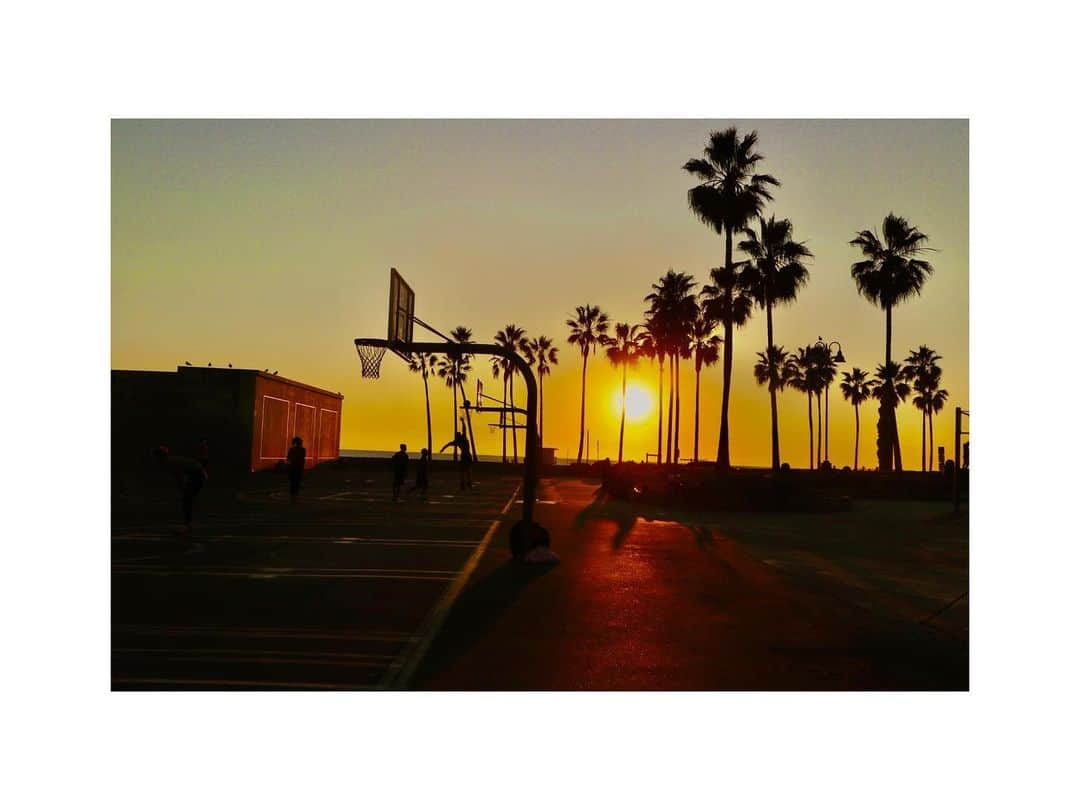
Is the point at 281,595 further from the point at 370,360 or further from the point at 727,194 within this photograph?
the point at 727,194

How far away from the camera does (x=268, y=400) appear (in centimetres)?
4312

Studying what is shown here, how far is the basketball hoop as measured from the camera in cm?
1940

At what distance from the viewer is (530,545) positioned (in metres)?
15.8

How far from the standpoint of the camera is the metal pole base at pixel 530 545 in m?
15.5

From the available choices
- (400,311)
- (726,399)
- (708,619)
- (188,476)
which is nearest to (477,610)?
(708,619)

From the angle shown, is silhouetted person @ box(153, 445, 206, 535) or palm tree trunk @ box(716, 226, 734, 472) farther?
palm tree trunk @ box(716, 226, 734, 472)

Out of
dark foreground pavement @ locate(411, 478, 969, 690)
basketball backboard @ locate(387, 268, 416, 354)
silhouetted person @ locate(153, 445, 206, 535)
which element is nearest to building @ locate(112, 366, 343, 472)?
silhouetted person @ locate(153, 445, 206, 535)

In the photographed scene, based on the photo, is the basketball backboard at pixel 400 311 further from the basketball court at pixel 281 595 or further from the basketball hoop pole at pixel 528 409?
the basketball court at pixel 281 595

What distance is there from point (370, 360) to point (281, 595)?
8565 mm

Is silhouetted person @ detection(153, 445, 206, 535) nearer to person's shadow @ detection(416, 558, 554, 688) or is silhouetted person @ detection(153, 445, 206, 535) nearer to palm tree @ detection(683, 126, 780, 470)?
person's shadow @ detection(416, 558, 554, 688)

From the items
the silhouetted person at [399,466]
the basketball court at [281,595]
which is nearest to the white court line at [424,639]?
the basketball court at [281,595]

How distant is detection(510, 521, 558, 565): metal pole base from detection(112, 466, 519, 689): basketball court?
82cm

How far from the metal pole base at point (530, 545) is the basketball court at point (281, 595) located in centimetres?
82

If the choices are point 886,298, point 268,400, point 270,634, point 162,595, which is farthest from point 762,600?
point 886,298
